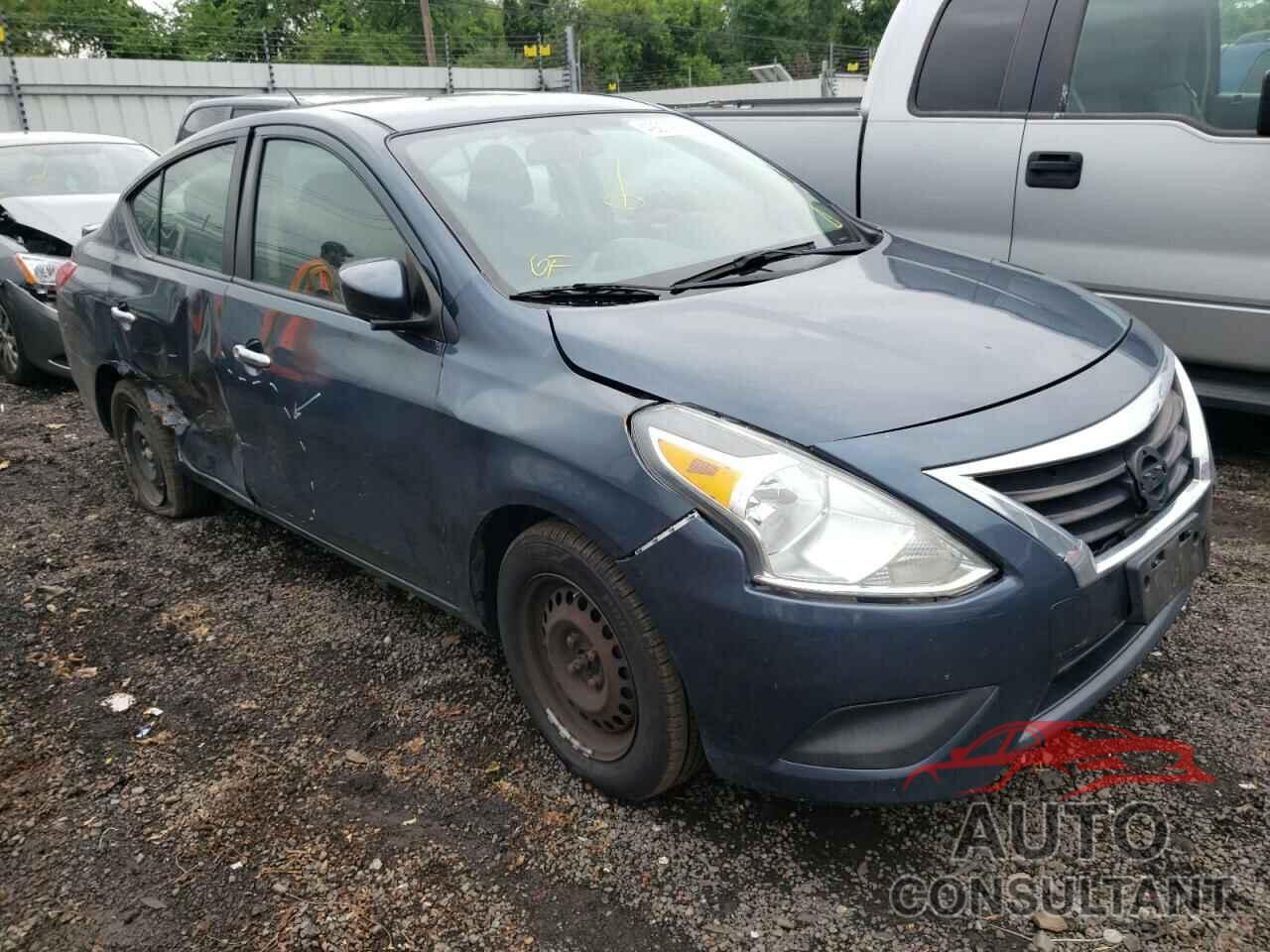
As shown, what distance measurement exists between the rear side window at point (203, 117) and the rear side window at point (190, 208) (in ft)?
21.6

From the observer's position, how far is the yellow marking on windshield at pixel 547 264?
281cm

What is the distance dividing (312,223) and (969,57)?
2916 mm

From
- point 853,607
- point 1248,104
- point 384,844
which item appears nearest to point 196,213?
point 384,844

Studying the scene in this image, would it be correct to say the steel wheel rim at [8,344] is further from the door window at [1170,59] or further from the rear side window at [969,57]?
the door window at [1170,59]

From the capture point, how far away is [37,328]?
6480 mm

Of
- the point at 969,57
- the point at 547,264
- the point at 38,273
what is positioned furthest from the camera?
the point at 38,273

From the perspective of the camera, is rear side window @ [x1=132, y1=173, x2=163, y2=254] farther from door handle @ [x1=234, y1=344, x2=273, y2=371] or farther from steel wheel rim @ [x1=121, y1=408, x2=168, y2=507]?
door handle @ [x1=234, y1=344, x2=273, y2=371]

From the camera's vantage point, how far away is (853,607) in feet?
6.64

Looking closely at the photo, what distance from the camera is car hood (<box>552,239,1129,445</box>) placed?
2.22m

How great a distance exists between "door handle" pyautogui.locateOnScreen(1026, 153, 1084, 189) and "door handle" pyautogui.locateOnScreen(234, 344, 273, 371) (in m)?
3.07

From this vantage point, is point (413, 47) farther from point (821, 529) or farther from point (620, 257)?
point (821, 529)

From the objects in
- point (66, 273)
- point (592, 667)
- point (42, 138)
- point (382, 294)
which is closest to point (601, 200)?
point (382, 294)

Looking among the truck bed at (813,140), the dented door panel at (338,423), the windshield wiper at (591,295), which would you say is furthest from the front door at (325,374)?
the truck bed at (813,140)

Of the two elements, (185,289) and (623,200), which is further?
(185,289)
